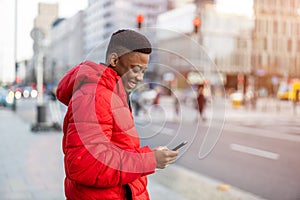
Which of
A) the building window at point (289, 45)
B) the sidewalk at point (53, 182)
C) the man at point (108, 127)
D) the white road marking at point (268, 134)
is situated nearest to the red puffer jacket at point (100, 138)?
the man at point (108, 127)

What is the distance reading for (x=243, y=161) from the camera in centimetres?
978

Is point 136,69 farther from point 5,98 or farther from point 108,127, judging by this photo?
point 5,98

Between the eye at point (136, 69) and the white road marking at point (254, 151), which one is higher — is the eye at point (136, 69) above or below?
above

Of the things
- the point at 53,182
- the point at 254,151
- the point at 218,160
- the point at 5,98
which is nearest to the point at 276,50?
the point at 5,98

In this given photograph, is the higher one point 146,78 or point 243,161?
point 146,78

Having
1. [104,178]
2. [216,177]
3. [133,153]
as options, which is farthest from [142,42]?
[216,177]

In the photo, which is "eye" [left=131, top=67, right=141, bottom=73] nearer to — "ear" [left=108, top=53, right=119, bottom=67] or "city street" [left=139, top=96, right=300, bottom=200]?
"ear" [left=108, top=53, right=119, bottom=67]

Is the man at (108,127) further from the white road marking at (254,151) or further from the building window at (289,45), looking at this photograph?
the building window at (289,45)

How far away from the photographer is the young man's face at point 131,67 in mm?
1791

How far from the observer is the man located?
1.69 m

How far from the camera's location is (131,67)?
1.81m

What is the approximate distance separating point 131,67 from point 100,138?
12.3 inches

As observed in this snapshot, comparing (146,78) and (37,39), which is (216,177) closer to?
(146,78)

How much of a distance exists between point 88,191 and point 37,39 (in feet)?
45.5
